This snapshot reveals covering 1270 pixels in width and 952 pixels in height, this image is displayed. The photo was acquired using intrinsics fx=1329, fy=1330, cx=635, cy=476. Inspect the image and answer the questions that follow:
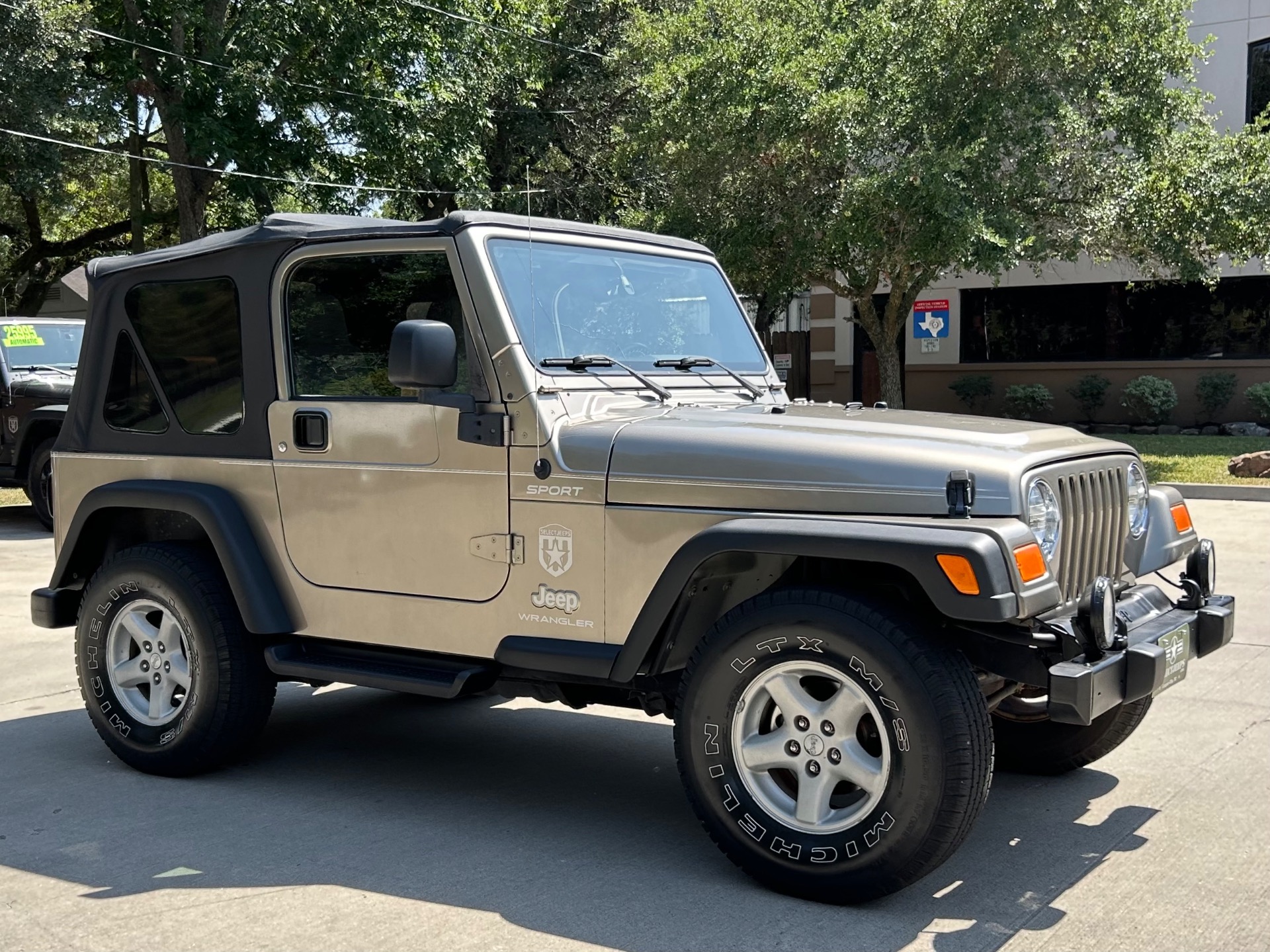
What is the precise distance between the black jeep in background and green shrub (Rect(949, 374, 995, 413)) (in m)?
17.6

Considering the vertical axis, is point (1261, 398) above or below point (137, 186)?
below

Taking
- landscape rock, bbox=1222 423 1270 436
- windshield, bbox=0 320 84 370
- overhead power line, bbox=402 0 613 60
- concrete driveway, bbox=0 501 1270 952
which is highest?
overhead power line, bbox=402 0 613 60

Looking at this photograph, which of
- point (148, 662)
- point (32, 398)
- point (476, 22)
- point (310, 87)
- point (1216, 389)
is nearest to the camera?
point (148, 662)

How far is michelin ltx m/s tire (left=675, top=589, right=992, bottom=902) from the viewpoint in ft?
12.0

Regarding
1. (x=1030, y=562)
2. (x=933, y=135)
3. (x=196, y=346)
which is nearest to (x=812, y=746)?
(x=1030, y=562)

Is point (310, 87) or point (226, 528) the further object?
point (310, 87)

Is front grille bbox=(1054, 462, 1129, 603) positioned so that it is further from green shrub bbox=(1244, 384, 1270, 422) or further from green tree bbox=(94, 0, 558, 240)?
green shrub bbox=(1244, 384, 1270, 422)

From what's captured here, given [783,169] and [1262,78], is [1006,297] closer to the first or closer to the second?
[1262,78]

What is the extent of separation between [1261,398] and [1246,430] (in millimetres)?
716

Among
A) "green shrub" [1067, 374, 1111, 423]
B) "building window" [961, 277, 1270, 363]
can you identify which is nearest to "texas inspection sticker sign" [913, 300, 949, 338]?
"building window" [961, 277, 1270, 363]

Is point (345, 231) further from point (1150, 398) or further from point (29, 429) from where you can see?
point (1150, 398)

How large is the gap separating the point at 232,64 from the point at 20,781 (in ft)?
54.8

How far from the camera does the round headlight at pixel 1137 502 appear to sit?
4527 millimetres

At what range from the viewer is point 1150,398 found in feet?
78.9
